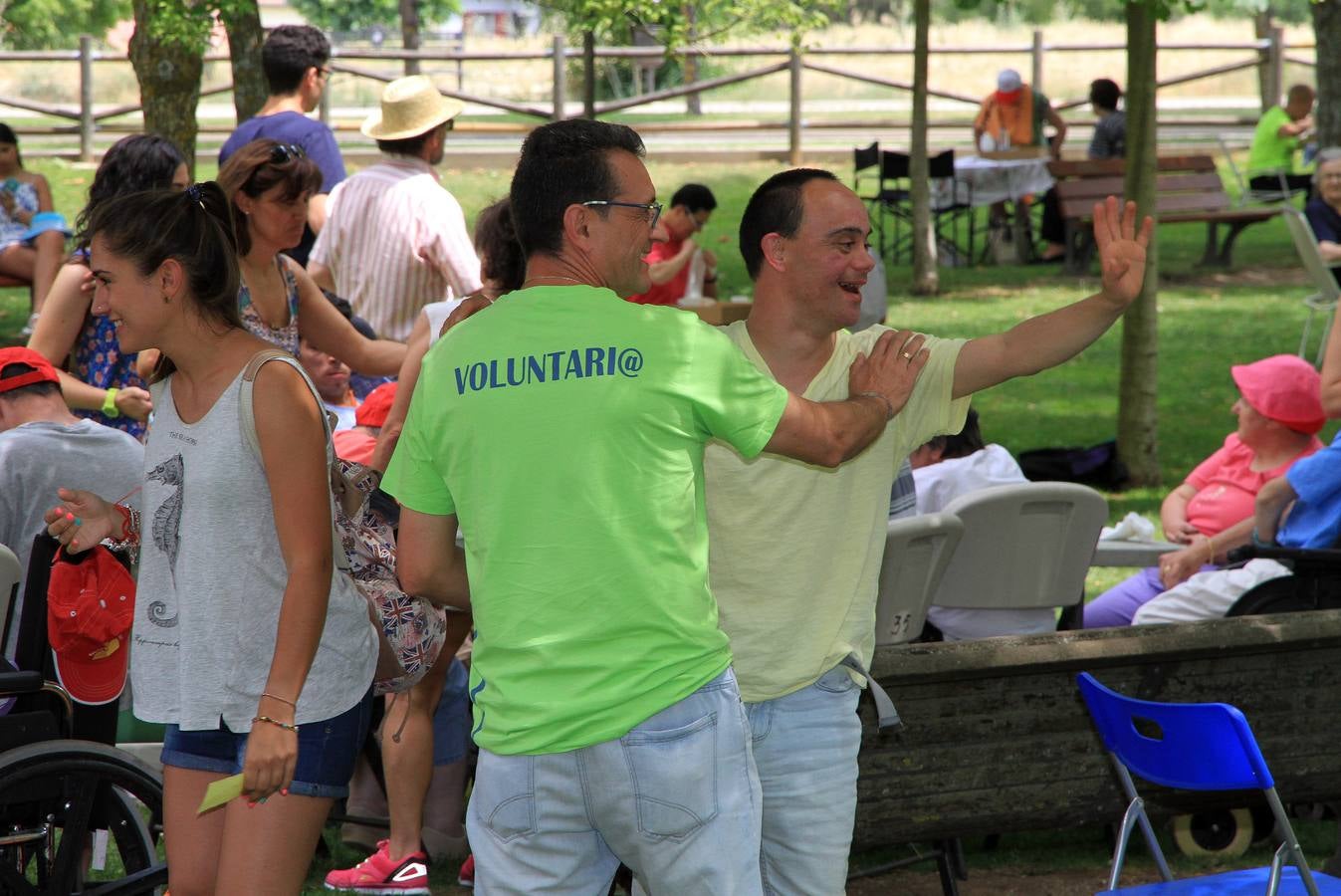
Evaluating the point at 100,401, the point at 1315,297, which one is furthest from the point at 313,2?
the point at 100,401

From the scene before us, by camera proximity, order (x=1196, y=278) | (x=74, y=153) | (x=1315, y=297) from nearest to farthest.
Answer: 1. (x=1315, y=297)
2. (x=1196, y=278)
3. (x=74, y=153)

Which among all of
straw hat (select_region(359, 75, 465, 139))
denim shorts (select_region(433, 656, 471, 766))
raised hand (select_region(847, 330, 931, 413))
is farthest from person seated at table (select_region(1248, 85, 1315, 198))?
raised hand (select_region(847, 330, 931, 413))

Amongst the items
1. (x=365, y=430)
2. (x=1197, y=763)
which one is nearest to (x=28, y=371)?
(x=365, y=430)

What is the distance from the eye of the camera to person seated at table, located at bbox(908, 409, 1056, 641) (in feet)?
17.3

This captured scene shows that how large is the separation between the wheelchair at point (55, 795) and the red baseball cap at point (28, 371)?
66 cm

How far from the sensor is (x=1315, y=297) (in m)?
11.8

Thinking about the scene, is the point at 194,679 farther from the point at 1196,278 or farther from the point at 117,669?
the point at 1196,278

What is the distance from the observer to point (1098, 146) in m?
17.8

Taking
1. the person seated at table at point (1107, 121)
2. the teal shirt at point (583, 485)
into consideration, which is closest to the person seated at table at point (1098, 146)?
the person seated at table at point (1107, 121)

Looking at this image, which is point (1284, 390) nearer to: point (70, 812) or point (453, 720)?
point (453, 720)

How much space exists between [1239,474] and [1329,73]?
11.1 meters

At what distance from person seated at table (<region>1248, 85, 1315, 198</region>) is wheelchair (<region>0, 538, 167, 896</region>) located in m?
15.0

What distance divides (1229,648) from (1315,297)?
8.26 m

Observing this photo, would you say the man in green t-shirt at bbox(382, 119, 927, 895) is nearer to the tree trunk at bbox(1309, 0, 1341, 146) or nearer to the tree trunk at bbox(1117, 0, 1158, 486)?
the tree trunk at bbox(1117, 0, 1158, 486)
